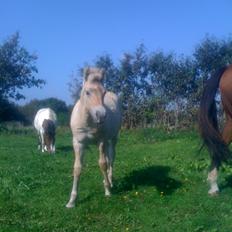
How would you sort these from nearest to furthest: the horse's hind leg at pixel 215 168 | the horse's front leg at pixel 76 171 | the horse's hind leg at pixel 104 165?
the horse's front leg at pixel 76 171, the horse's hind leg at pixel 215 168, the horse's hind leg at pixel 104 165

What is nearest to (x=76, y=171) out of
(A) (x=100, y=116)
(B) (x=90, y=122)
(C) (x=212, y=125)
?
(B) (x=90, y=122)

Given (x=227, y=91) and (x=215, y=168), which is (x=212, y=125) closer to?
(x=227, y=91)

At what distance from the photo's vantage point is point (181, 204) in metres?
7.39

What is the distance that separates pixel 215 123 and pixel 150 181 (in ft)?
5.64

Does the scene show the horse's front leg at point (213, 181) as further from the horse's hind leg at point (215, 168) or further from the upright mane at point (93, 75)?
the upright mane at point (93, 75)

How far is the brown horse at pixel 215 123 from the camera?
787 cm

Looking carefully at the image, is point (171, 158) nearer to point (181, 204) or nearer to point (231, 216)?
point (181, 204)

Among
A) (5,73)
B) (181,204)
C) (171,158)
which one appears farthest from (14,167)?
(5,73)

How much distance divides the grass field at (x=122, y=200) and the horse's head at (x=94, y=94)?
1.37 m

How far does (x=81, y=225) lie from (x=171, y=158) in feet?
19.3

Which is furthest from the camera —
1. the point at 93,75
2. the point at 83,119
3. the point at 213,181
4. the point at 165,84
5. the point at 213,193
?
the point at 165,84

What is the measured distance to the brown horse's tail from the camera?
7848 millimetres

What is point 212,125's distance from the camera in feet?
26.4

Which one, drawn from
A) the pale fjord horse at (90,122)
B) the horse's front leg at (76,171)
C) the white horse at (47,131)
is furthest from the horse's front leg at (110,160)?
the white horse at (47,131)
